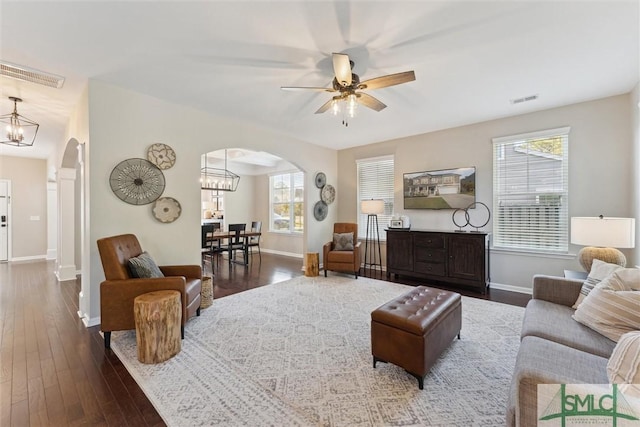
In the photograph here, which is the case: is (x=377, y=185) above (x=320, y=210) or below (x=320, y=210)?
above

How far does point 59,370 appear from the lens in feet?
7.32

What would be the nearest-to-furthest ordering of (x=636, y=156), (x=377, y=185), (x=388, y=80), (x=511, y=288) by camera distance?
(x=388, y=80) < (x=636, y=156) < (x=511, y=288) < (x=377, y=185)

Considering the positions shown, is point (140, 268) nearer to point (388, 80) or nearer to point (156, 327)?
point (156, 327)

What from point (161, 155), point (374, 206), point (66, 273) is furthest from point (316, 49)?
point (66, 273)

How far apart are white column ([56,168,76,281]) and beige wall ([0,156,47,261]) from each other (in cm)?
318

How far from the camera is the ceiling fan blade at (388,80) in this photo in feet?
7.55

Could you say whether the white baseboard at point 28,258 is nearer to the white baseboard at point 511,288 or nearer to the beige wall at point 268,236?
the beige wall at point 268,236

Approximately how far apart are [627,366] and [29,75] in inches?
208

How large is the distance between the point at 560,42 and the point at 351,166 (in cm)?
427

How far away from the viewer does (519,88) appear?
3299 mm

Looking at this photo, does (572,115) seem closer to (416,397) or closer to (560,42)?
(560,42)

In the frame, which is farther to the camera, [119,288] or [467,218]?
[467,218]

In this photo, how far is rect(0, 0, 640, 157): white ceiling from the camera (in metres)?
2.00

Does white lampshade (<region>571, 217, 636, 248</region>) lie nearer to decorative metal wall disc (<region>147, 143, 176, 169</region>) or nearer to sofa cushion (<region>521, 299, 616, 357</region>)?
sofa cushion (<region>521, 299, 616, 357</region>)
